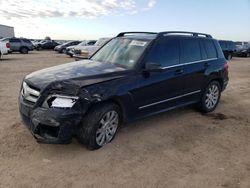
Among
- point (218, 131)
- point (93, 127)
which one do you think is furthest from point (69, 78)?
point (218, 131)

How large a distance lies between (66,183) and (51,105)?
1089 millimetres

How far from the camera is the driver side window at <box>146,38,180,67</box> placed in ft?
16.1

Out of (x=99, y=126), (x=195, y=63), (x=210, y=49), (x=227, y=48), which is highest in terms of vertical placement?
(x=210, y=49)

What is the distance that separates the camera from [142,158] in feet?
13.2

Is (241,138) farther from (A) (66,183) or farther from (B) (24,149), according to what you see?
(B) (24,149)

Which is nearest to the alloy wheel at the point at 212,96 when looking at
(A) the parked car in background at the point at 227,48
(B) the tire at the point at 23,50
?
(A) the parked car in background at the point at 227,48

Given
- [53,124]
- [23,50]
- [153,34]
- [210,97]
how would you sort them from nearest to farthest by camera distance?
[53,124]
[153,34]
[210,97]
[23,50]

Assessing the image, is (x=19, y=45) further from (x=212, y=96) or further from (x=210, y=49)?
(x=212, y=96)

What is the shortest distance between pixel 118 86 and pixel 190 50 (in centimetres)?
233

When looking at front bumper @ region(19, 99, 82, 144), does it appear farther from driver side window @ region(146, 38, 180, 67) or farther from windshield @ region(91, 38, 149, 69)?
driver side window @ region(146, 38, 180, 67)

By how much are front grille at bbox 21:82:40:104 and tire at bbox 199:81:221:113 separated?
3.83 metres

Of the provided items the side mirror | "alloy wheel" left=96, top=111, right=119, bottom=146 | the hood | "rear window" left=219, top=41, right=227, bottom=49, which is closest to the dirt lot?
"alloy wheel" left=96, top=111, right=119, bottom=146

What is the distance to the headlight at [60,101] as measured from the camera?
3.78 meters

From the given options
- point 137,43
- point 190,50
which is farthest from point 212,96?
point 137,43
